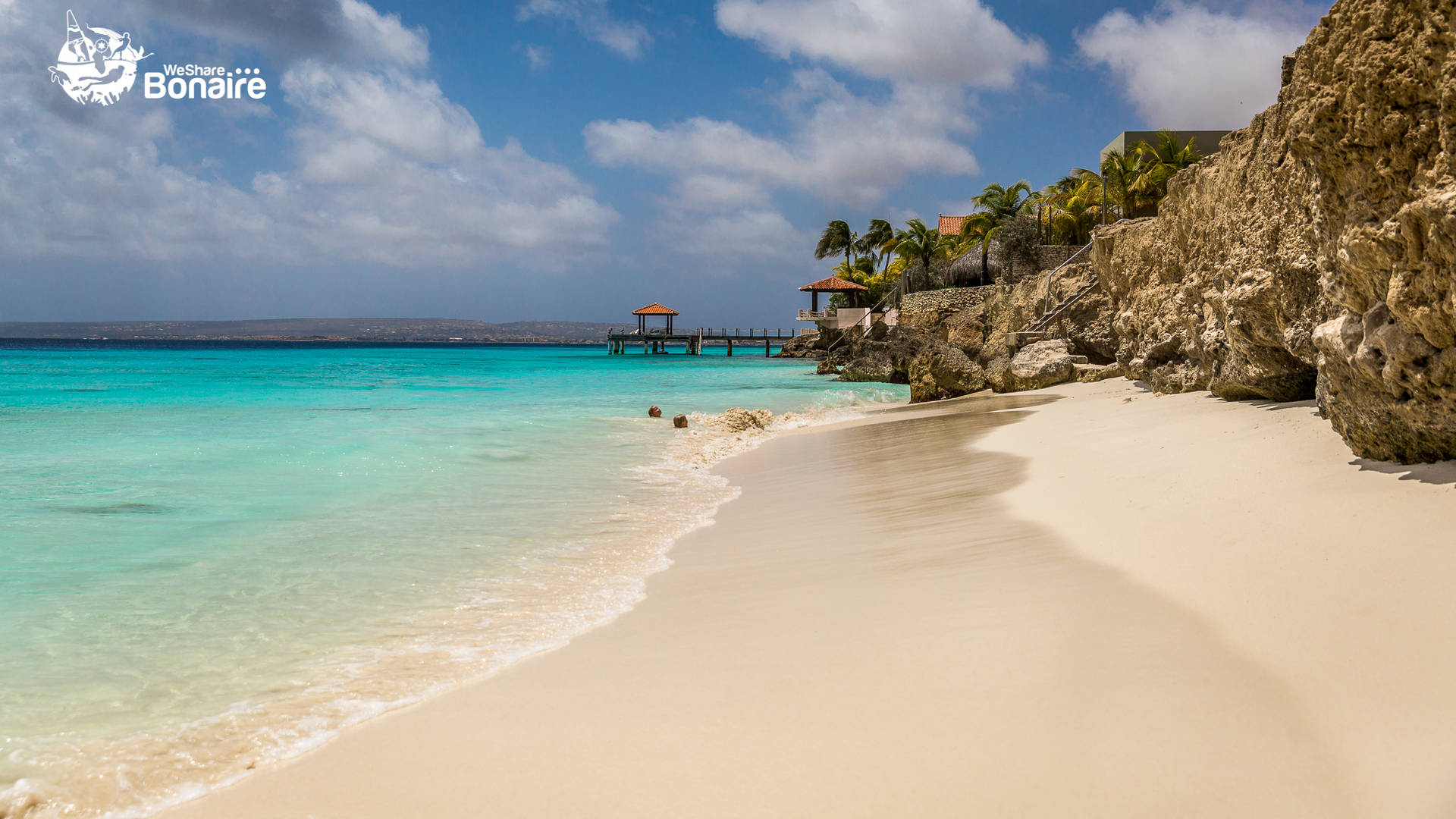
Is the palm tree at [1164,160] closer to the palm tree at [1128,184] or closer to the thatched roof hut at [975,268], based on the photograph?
the palm tree at [1128,184]

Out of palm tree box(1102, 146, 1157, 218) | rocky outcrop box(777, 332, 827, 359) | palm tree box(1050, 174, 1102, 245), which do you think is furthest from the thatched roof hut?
rocky outcrop box(777, 332, 827, 359)

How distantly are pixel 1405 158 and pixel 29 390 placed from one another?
33.9 metres

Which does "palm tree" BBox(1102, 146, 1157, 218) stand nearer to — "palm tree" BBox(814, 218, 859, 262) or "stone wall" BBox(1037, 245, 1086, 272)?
"stone wall" BBox(1037, 245, 1086, 272)

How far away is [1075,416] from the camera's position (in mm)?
9344

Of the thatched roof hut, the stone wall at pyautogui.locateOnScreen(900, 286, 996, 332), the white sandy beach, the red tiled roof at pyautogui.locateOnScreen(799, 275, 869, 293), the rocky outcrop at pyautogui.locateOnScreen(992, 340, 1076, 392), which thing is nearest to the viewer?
the white sandy beach

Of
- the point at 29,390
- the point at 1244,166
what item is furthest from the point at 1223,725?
the point at 29,390

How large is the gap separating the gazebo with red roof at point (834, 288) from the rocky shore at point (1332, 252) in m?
41.0

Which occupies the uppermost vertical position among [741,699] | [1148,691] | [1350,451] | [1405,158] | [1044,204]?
[1044,204]

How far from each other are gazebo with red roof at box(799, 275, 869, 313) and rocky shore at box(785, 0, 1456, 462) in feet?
134

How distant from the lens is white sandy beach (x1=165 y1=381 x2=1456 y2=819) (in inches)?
78.2

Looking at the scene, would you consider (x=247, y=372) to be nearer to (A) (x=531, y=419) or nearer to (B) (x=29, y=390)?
(B) (x=29, y=390)

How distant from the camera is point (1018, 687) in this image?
8.08 ft

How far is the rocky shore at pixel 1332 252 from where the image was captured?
3.04 m

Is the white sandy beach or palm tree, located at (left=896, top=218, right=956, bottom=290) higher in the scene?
palm tree, located at (left=896, top=218, right=956, bottom=290)
